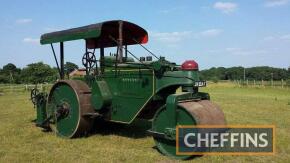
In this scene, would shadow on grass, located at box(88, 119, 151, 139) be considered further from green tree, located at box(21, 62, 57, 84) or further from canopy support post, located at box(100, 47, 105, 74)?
green tree, located at box(21, 62, 57, 84)

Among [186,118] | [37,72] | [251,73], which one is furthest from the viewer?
[251,73]

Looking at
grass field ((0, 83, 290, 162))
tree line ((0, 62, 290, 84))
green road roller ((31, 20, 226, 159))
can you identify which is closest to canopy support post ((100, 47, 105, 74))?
green road roller ((31, 20, 226, 159))

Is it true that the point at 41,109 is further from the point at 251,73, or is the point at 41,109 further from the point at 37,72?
the point at 251,73

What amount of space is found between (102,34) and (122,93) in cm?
180

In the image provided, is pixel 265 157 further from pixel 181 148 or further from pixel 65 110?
pixel 65 110

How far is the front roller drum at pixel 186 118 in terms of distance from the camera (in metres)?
6.66

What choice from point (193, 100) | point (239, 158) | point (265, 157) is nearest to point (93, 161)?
point (193, 100)

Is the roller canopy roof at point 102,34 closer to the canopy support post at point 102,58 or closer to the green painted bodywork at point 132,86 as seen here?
the canopy support post at point 102,58

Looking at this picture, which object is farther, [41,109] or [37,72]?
[37,72]

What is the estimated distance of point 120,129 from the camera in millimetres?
10180

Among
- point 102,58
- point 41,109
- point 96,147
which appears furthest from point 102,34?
point 96,147

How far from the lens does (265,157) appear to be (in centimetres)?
714

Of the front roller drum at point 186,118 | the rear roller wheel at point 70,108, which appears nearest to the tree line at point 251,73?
the rear roller wheel at point 70,108

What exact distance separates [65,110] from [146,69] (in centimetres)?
246
